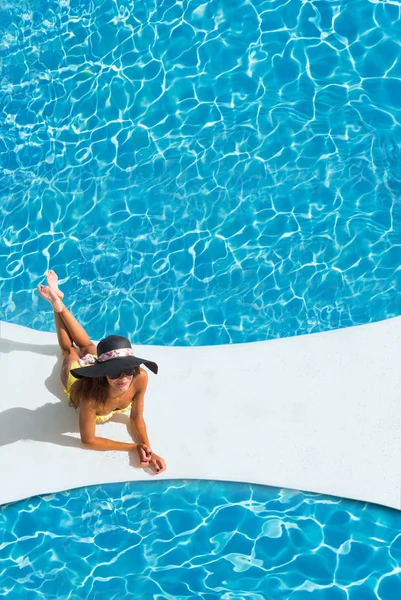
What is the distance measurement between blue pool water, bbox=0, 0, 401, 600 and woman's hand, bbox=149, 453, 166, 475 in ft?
0.47

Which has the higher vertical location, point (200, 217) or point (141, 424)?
point (200, 217)

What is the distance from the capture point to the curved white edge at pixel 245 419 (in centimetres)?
637

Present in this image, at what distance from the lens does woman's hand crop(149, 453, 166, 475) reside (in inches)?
251

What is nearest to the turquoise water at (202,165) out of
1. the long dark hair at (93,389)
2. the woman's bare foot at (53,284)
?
the woman's bare foot at (53,284)

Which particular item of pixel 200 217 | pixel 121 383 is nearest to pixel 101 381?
pixel 121 383

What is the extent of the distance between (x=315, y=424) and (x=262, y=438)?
43 cm

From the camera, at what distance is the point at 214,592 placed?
5945 mm

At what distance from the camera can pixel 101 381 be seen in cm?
606

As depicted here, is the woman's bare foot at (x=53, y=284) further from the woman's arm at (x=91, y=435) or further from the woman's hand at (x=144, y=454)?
the woman's hand at (x=144, y=454)

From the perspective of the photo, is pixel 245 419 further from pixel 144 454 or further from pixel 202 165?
pixel 202 165

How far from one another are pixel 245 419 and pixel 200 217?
6.85 feet

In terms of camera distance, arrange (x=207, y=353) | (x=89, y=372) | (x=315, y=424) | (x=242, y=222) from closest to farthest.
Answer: (x=89, y=372), (x=315, y=424), (x=207, y=353), (x=242, y=222)

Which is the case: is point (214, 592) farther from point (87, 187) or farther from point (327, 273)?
point (87, 187)

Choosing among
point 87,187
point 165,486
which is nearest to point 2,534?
point 165,486
